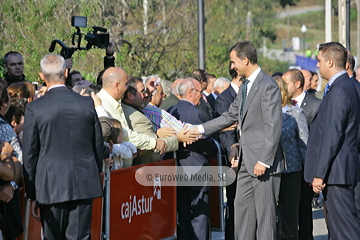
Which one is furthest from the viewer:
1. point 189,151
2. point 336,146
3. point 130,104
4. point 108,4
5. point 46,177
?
point 108,4

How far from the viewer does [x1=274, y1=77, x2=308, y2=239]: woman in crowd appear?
22.9ft

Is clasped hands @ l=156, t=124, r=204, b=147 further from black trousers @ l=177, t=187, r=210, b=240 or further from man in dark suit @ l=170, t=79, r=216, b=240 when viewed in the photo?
black trousers @ l=177, t=187, r=210, b=240

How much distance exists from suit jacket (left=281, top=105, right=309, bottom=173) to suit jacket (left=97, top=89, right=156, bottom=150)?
162 cm

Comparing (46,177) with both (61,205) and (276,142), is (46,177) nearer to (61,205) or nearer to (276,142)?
(61,205)

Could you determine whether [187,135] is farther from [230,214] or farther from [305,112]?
[305,112]

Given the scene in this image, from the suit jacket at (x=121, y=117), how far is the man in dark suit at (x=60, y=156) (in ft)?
3.68

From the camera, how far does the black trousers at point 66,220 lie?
17.3 feet

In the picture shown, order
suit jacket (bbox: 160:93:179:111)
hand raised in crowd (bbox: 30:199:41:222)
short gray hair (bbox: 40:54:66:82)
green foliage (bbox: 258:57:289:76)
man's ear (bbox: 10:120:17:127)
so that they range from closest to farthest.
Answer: short gray hair (bbox: 40:54:66:82) < hand raised in crowd (bbox: 30:199:41:222) < man's ear (bbox: 10:120:17:127) < suit jacket (bbox: 160:93:179:111) < green foliage (bbox: 258:57:289:76)

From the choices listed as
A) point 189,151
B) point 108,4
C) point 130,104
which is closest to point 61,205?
point 130,104

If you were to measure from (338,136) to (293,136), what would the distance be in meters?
1.31

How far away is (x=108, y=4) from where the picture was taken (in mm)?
15039

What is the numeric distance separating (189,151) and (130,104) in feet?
3.29

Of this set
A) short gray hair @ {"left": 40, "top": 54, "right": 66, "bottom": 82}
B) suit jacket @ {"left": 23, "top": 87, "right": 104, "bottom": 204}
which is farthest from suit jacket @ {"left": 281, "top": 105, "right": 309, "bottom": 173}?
short gray hair @ {"left": 40, "top": 54, "right": 66, "bottom": 82}

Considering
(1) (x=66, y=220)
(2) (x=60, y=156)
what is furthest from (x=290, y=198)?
(2) (x=60, y=156)
